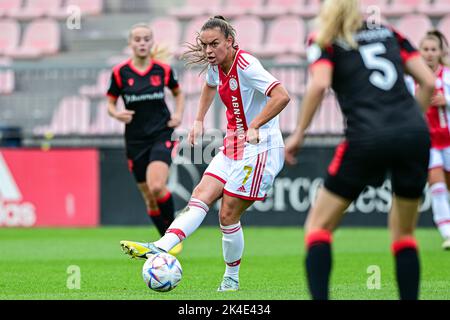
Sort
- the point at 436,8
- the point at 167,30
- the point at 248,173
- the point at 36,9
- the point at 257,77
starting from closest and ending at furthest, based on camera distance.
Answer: the point at 257,77 → the point at 248,173 → the point at 436,8 → the point at 167,30 → the point at 36,9

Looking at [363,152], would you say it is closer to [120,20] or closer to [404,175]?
[404,175]

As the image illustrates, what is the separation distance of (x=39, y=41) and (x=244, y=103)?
14647 millimetres

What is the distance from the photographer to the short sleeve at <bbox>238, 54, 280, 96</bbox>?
7176 mm

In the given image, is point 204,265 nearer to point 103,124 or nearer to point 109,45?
point 103,124

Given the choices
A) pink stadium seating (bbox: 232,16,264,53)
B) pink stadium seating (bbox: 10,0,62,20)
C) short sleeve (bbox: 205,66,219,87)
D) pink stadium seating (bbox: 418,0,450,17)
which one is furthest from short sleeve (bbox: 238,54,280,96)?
pink stadium seating (bbox: 10,0,62,20)

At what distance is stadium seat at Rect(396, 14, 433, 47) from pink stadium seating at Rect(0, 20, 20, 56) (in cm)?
860

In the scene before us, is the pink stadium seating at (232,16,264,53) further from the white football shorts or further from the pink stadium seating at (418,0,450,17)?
the white football shorts

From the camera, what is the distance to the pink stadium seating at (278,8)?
2050 cm

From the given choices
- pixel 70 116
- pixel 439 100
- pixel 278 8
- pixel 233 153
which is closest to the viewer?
pixel 233 153

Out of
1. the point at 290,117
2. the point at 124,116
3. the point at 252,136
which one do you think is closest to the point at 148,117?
the point at 124,116

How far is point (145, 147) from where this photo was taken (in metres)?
10.8

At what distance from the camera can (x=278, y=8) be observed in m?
20.7

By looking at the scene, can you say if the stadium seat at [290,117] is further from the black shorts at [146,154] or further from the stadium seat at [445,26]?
the black shorts at [146,154]
